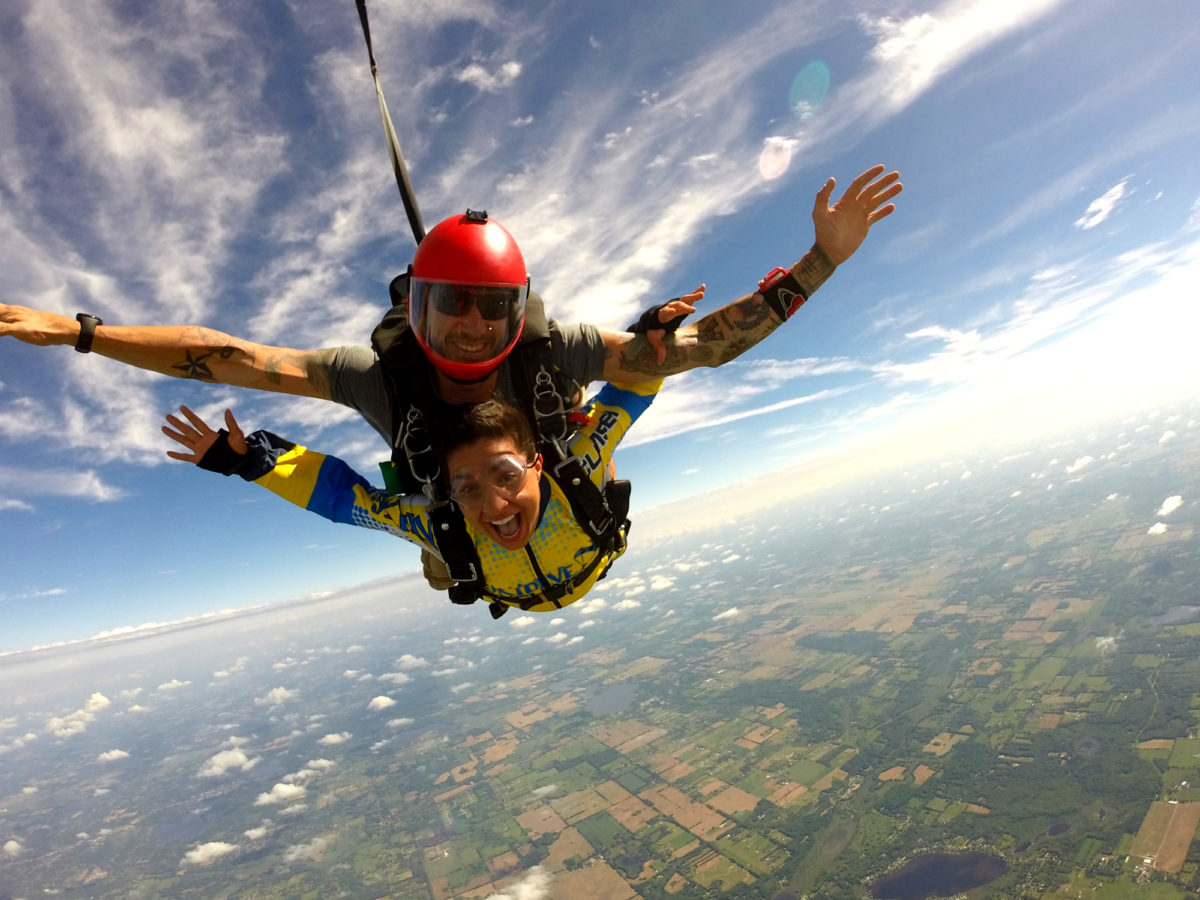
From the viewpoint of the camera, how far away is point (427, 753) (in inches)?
3398

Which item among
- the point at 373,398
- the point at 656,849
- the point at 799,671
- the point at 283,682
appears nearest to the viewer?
the point at 373,398

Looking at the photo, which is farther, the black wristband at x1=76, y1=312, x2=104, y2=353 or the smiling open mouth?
the smiling open mouth

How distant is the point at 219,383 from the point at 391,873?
2788 inches

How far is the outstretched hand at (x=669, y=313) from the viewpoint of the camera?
2820 mm

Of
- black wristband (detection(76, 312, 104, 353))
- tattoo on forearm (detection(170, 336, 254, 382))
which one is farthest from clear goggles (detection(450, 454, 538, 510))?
black wristband (detection(76, 312, 104, 353))

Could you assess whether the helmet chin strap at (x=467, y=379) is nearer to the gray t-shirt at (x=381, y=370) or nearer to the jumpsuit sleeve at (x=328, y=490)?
the gray t-shirt at (x=381, y=370)

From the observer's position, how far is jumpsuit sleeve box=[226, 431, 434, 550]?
283 centimetres

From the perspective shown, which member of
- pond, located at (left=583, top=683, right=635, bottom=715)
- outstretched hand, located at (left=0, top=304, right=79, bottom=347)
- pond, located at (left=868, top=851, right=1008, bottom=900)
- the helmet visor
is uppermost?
outstretched hand, located at (left=0, top=304, right=79, bottom=347)

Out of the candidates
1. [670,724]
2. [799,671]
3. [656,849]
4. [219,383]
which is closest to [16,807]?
[670,724]

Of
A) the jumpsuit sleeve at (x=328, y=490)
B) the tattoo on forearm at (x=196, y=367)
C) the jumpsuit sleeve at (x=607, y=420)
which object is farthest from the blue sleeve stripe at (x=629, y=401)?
the tattoo on forearm at (x=196, y=367)

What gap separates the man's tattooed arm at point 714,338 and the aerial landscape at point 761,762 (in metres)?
49.7

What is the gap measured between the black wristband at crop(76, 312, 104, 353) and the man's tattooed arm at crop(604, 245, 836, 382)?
2518mm

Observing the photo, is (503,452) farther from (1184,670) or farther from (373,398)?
(1184,670)

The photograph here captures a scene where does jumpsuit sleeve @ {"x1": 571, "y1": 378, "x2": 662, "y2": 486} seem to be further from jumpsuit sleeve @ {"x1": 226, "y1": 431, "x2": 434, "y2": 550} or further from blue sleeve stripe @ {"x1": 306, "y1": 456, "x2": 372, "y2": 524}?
blue sleeve stripe @ {"x1": 306, "y1": 456, "x2": 372, "y2": 524}
